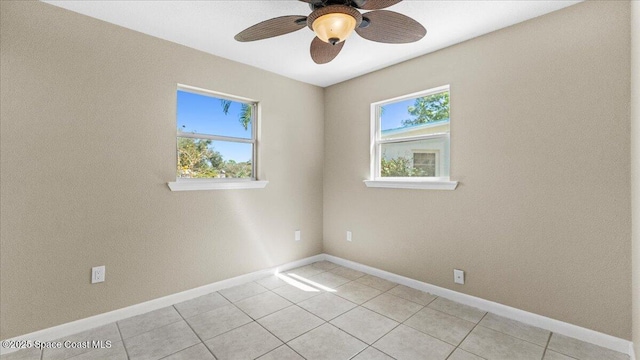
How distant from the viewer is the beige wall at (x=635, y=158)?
1.52 meters

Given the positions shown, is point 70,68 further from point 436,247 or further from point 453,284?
point 453,284

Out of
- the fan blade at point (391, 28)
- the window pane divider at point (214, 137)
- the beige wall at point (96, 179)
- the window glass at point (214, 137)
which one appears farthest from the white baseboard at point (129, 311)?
the fan blade at point (391, 28)

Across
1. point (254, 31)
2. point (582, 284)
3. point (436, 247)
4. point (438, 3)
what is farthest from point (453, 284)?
point (254, 31)

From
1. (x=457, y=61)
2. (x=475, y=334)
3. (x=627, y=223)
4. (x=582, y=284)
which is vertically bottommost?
(x=475, y=334)

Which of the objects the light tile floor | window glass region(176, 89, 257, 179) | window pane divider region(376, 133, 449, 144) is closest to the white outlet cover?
the light tile floor

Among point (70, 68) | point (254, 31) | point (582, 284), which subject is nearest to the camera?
point (254, 31)

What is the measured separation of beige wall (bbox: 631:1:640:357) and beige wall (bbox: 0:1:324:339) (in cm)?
299

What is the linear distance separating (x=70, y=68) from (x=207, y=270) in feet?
6.62

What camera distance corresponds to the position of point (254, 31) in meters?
1.69

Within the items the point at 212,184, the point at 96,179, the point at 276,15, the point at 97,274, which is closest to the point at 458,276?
the point at 212,184

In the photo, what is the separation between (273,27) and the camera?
5.47ft

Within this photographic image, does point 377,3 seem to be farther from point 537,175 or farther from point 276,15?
point 537,175

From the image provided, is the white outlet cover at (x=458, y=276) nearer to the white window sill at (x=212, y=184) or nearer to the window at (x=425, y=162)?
the window at (x=425, y=162)

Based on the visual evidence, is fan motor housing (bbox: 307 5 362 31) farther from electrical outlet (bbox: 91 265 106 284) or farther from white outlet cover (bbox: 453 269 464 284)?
electrical outlet (bbox: 91 265 106 284)
